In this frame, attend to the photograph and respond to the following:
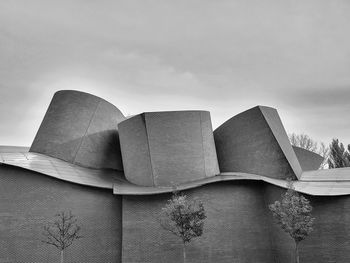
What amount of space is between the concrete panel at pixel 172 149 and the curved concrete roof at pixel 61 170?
6.47 feet

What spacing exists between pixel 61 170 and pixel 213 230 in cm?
957

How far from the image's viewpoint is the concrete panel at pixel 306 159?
26.5 metres

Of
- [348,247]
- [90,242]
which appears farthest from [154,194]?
[348,247]

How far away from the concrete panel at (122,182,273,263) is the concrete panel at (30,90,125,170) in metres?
6.69

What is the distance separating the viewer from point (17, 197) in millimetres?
18297

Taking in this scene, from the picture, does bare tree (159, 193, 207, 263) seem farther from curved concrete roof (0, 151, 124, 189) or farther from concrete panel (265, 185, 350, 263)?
curved concrete roof (0, 151, 124, 189)

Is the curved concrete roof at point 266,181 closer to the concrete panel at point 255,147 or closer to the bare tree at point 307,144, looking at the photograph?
the concrete panel at point 255,147

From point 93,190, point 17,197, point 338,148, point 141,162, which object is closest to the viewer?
point 17,197

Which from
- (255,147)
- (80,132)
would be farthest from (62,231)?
(255,147)

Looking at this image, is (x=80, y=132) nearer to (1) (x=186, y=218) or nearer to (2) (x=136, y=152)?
(2) (x=136, y=152)

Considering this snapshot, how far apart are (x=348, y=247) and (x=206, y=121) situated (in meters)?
10.7

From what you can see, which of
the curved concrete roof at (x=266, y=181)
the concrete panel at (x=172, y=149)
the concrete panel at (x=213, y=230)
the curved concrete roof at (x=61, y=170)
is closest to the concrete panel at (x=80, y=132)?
the curved concrete roof at (x=61, y=170)

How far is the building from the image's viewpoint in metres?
17.6

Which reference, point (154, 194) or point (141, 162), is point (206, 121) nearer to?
point (141, 162)
